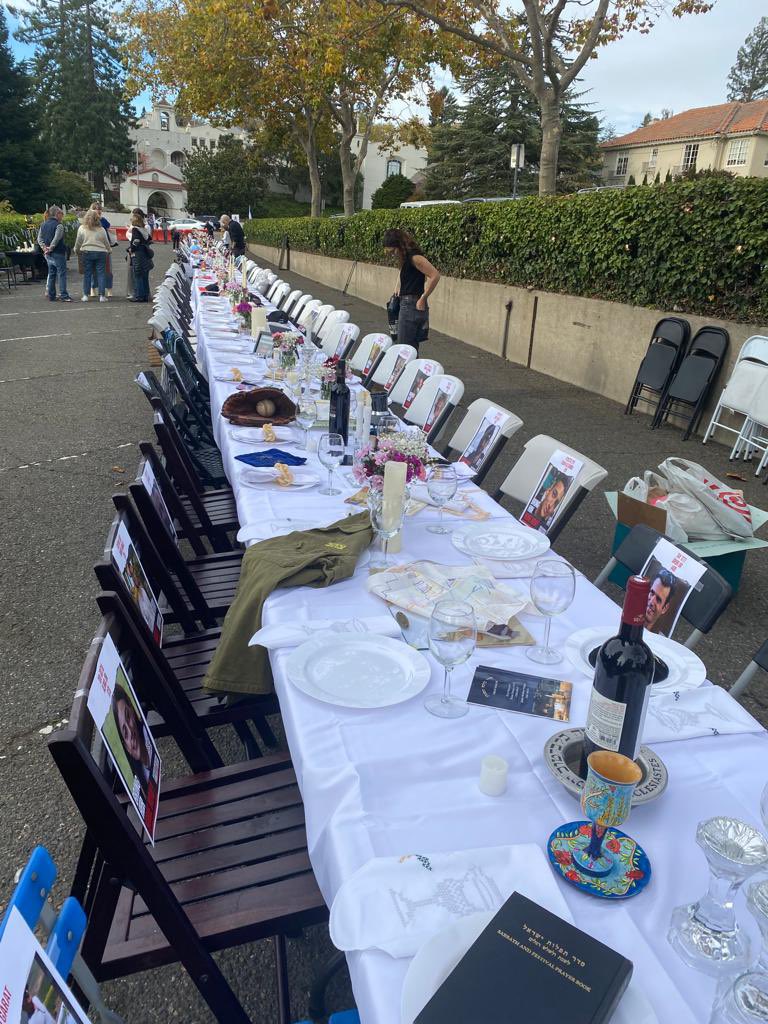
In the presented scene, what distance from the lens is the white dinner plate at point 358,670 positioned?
1537 mm

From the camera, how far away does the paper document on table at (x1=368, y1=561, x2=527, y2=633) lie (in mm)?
1896

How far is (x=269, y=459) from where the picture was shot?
315 cm

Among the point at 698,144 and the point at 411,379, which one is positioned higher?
the point at 698,144

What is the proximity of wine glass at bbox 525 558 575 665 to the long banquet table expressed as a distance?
0.05 meters

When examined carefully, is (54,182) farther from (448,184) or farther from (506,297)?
(506,297)

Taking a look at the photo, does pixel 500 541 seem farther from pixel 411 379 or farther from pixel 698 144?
pixel 698 144

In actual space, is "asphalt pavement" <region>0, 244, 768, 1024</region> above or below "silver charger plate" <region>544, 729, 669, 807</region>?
below

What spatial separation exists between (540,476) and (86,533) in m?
2.86

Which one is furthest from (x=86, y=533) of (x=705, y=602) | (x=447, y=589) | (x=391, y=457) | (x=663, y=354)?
(x=663, y=354)

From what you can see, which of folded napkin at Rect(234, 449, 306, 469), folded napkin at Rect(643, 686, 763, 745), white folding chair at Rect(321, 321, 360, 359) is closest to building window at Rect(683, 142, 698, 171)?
white folding chair at Rect(321, 321, 360, 359)

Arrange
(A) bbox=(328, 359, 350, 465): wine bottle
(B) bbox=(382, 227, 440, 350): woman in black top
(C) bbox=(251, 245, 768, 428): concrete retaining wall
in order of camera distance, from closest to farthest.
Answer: (A) bbox=(328, 359, 350, 465): wine bottle < (B) bbox=(382, 227, 440, 350): woman in black top < (C) bbox=(251, 245, 768, 428): concrete retaining wall

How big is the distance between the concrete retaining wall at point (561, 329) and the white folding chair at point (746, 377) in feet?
1.15

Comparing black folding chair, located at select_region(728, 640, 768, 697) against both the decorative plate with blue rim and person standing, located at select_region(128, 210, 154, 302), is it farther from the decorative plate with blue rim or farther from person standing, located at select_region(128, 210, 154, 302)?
person standing, located at select_region(128, 210, 154, 302)

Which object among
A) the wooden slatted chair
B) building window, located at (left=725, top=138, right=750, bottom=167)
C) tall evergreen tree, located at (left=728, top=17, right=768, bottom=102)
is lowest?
the wooden slatted chair
